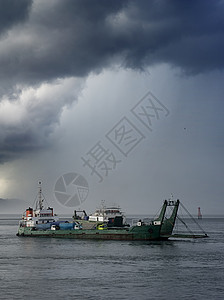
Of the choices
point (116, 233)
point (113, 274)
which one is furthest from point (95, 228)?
point (113, 274)

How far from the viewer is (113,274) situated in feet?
192

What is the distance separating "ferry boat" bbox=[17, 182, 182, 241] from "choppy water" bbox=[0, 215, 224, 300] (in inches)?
566

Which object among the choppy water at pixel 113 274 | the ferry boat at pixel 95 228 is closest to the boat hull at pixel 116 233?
the ferry boat at pixel 95 228

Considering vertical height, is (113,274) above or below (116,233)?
below

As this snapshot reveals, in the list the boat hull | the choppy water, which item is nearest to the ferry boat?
the boat hull

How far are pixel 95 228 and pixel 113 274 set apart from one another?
58.9m

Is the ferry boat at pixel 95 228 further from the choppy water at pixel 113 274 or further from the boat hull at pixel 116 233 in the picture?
the choppy water at pixel 113 274

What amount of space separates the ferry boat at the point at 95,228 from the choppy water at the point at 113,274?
1439 cm

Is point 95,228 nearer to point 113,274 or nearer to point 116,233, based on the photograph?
point 116,233

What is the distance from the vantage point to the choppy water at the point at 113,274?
46656mm

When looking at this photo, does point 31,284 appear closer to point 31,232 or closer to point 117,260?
point 117,260

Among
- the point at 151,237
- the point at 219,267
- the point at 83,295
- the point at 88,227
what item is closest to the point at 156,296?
the point at 83,295

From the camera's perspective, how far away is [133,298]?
44.0 metres

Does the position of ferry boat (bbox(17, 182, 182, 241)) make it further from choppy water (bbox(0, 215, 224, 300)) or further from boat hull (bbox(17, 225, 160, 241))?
choppy water (bbox(0, 215, 224, 300))
